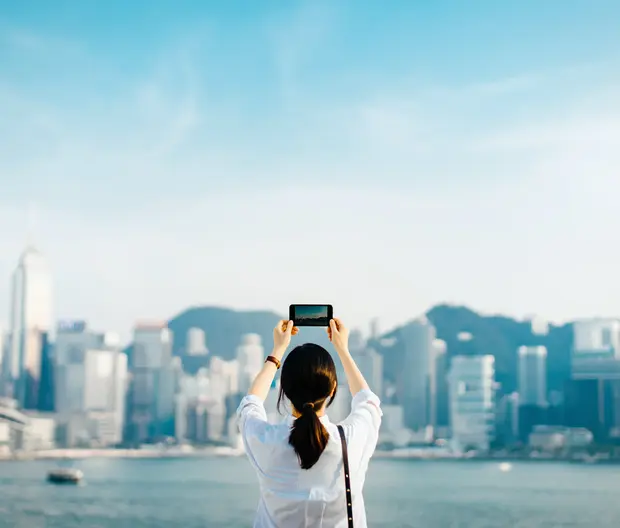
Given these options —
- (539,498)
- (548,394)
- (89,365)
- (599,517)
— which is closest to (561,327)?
(548,394)

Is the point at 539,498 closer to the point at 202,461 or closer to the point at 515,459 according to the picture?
the point at 515,459

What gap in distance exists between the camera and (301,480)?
4.36 ft

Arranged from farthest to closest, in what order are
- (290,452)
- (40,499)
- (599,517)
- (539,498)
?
(539,498) < (40,499) < (599,517) < (290,452)

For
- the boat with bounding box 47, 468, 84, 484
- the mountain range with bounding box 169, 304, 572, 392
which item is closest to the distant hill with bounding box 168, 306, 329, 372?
the mountain range with bounding box 169, 304, 572, 392

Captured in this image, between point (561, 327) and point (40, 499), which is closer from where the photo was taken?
point (40, 499)

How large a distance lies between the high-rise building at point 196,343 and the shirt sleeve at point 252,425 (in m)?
80.6

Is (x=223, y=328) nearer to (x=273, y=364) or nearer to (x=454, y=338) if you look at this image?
(x=454, y=338)

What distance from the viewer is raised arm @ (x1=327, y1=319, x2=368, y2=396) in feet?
4.83

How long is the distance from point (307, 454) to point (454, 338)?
7519 cm

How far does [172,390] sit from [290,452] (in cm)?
6474

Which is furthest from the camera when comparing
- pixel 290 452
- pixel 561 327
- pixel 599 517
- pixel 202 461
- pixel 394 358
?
pixel 561 327

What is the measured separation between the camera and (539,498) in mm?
30844

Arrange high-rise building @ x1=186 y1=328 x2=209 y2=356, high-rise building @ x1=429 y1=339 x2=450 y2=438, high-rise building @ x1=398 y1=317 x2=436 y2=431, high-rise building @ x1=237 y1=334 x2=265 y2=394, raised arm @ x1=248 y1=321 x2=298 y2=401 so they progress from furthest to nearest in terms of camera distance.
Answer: high-rise building @ x1=186 y1=328 x2=209 y2=356
high-rise building @ x1=237 y1=334 x2=265 y2=394
high-rise building @ x1=398 y1=317 x2=436 y2=431
high-rise building @ x1=429 y1=339 x2=450 y2=438
raised arm @ x1=248 y1=321 x2=298 y2=401

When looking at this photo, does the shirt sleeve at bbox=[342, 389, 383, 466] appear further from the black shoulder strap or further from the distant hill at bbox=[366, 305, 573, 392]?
the distant hill at bbox=[366, 305, 573, 392]
